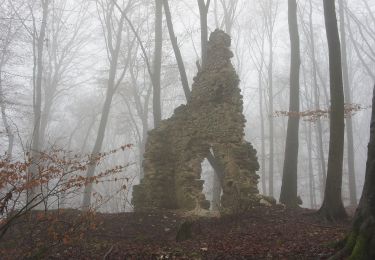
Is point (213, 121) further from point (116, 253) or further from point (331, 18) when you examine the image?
point (116, 253)

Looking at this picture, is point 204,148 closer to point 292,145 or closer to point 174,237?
point 292,145

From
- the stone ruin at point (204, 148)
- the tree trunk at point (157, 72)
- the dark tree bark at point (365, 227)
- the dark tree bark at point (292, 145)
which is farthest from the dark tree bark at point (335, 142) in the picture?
the tree trunk at point (157, 72)

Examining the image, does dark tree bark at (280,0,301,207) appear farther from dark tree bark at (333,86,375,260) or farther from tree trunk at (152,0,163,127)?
dark tree bark at (333,86,375,260)

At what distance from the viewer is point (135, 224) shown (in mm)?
9500

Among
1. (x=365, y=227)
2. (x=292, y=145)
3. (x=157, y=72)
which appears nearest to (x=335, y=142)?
(x=292, y=145)

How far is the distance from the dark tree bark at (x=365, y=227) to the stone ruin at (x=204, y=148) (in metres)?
5.37

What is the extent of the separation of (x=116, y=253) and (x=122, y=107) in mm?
31332

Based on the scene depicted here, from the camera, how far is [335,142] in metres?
8.29

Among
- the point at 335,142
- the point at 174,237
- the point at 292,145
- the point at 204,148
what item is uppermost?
the point at 292,145

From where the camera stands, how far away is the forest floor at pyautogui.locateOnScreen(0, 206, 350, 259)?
19.5ft

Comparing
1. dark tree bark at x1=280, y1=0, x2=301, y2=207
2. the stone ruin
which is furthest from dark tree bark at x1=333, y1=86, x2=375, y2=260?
dark tree bark at x1=280, y1=0, x2=301, y2=207

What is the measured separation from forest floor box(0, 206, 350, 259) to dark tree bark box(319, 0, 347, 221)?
401 millimetres

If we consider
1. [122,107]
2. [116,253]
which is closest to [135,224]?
[116,253]

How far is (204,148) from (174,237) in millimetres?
3555
